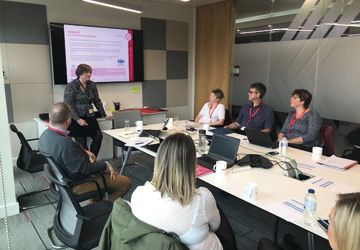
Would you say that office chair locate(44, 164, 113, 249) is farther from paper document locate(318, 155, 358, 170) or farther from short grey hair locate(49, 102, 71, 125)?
paper document locate(318, 155, 358, 170)

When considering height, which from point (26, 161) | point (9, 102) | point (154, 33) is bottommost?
point (26, 161)

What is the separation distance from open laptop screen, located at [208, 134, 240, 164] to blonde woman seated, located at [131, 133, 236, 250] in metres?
1.11

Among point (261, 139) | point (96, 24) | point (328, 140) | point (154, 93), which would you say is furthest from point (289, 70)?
point (96, 24)

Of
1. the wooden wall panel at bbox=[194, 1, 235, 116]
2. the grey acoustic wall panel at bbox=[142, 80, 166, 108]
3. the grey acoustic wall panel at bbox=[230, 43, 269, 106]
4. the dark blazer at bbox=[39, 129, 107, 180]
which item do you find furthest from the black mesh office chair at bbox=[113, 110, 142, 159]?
the grey acoustic wall panel at bbox=[230, 43, 269, 106]

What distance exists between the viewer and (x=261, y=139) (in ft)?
10.5

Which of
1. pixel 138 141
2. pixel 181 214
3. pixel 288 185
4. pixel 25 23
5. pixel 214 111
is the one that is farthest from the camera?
pixel 214 111

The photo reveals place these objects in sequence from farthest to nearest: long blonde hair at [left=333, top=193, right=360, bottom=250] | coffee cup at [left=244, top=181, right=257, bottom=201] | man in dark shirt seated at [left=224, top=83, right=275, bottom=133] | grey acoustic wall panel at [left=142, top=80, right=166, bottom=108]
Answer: grey acoustic wall panel at [left=142, top=80, right=166, bottom=108], man in dark shirt seated at [left=224, top=83, right=275, bottom=133], coffee cup at [left=244, top=181, right=257, bottom=201], long blonde hair at [left=333, top=193, right=360, bottom=250]

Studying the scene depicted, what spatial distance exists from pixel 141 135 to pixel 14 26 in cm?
268

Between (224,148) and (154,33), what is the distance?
389 centimetres

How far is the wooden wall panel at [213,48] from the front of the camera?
583 centimetres

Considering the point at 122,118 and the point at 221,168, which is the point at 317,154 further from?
the point at 122,118

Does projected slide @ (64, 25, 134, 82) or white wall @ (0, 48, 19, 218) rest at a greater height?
projected slide @ (64, 25, 134, 82)

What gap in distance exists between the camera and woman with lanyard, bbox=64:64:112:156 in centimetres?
430

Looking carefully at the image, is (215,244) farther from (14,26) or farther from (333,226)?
(14,26)
